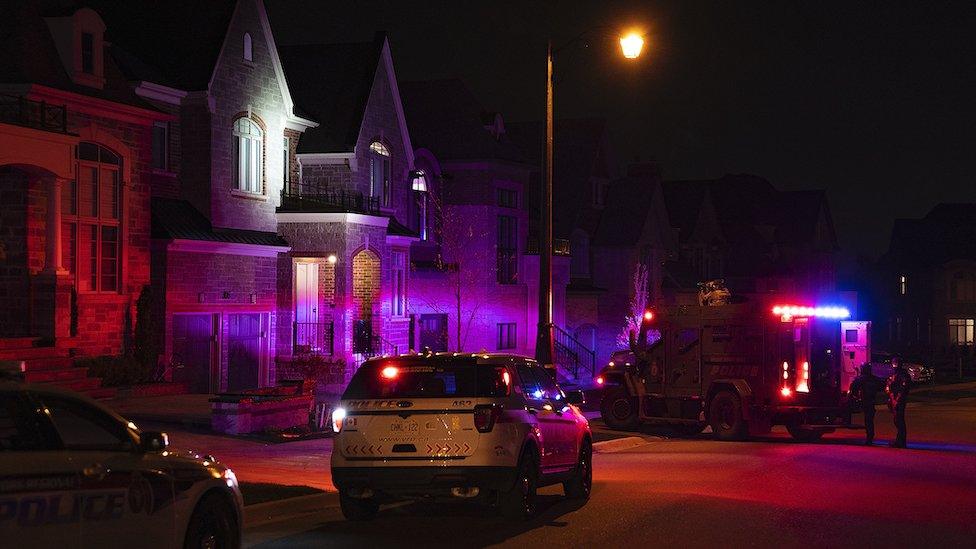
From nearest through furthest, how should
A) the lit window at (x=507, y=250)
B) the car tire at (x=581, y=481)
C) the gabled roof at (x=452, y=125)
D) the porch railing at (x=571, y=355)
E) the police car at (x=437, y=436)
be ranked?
1. the police car at (x=437, y=436)
2. the car tire at (x=581, y=481)
3. the gabled roof at (x=452, y=125)
4. the lit window at (x=507, y=250)
5. the porch railing at (x=571, y=355)

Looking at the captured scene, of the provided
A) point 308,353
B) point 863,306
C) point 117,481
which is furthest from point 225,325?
point 863,306

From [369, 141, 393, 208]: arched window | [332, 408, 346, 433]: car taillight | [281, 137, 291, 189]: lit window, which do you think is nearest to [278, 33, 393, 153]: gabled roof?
[281, 137, 291, 189]: lit window

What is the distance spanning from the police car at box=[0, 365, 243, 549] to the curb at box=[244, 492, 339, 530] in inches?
142

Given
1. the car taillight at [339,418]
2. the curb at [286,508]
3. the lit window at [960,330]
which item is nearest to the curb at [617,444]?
the curb at [286,508]

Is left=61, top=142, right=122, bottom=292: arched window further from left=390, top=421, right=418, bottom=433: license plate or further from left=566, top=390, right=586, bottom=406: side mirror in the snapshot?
left=390, top=421, right=418, bottom=433: license plate

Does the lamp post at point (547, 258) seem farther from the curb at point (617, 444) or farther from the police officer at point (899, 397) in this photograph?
the police officer at point (899, 397)

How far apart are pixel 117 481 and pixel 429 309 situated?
3576cm

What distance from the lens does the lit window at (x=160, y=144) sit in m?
31.2

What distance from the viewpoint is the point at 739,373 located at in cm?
2731

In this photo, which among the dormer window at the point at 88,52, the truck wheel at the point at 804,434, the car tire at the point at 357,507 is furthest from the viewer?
the truck wheel at the point at 804,434

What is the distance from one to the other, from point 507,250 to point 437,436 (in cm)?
3508

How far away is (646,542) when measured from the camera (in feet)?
42.0

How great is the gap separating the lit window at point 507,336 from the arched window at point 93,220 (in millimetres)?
22421

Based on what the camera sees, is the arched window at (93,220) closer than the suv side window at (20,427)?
No
